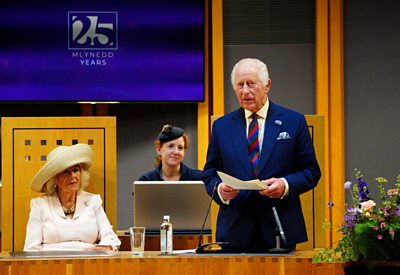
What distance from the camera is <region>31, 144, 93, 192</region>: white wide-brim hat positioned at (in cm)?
457

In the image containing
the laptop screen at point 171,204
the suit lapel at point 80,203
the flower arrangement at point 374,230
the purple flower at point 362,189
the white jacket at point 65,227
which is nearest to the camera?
the flower arrangement at point 374,230

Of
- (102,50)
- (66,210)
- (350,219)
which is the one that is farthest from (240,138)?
(102,50)

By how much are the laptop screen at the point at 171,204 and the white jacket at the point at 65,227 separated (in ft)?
0.74

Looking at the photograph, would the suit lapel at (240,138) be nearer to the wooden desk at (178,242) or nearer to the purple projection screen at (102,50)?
the wooden desk at (178,242)

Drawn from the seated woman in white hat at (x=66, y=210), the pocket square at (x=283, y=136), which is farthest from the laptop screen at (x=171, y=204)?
the pocket square at (x=283, y=136)

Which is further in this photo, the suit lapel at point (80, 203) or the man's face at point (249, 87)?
the suit lapel at point (80, 203)

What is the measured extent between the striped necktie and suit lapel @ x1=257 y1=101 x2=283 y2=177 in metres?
0.04

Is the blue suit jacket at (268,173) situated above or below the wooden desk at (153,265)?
above

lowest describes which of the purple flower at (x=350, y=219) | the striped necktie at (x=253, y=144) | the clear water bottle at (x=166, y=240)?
the clear water bottle at (x=166, y=240)

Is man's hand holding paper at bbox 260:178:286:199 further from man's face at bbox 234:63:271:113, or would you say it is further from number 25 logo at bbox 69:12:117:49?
number 25 logo at bbox 69:12:117:49

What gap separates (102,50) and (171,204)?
2757mm

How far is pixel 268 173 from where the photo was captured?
3.86 metres

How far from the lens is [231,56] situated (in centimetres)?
723

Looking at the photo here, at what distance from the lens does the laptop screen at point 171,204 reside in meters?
4.79
